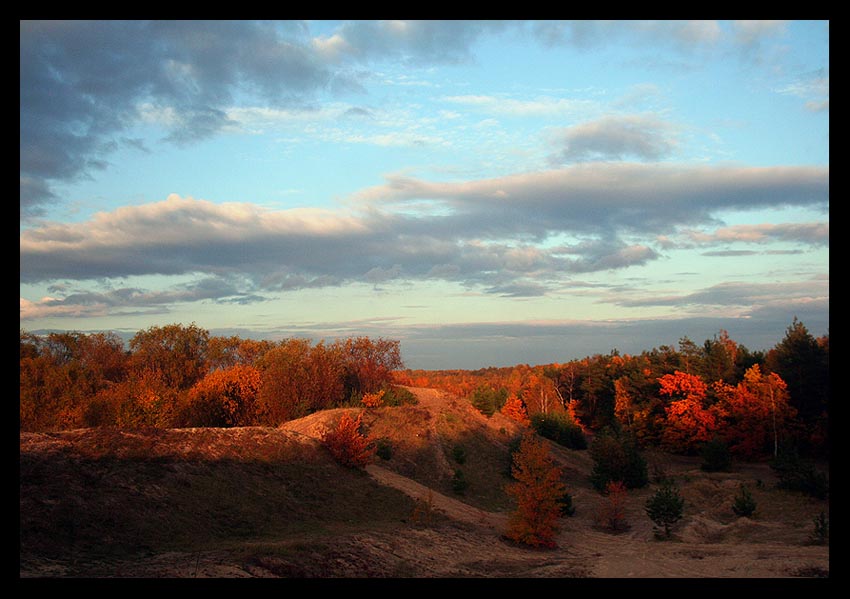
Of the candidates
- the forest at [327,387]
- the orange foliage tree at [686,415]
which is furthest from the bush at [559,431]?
the orange foliage tree at [686,415]

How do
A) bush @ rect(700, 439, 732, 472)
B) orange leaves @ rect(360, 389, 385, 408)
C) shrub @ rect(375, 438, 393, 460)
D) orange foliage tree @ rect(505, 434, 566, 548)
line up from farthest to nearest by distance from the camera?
bush @ rect(700, 439, 732, 472) < orange leaves @ rect(360, 389, 385, 408) < shrub @ rect(375, 438, 393, 460) < orange foliage tree @ rect(505, 434, 566, 548)

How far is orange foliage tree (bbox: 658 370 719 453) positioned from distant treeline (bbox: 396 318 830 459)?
0.08 metres

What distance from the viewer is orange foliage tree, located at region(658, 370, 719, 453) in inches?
1706

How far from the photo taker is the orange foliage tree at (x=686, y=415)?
43.3 meters

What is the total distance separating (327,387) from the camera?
35844 mm

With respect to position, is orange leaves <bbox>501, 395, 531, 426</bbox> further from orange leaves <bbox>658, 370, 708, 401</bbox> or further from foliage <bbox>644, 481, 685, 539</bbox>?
foliage <bbox>644, 481, 685, 539</bbox>

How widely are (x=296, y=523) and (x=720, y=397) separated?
38803 mm

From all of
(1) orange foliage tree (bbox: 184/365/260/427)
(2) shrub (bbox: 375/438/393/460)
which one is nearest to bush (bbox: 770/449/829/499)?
(2) shrub (bbox: 375/438/393/460)

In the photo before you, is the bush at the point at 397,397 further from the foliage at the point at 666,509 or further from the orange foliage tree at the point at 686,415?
the orange foliage tree at the point at 686,415

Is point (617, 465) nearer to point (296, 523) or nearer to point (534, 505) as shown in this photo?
point (534, 505)

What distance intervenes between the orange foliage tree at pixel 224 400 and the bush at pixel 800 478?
98.1ft
